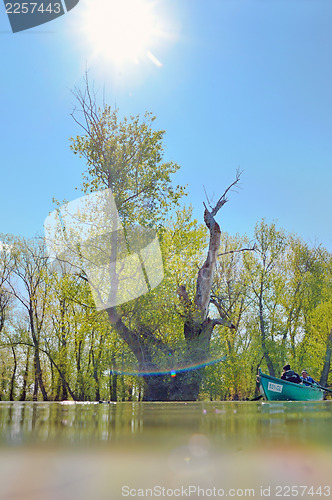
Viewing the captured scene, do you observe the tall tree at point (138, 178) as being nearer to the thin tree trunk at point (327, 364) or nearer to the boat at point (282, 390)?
the boat at point (282, 390)

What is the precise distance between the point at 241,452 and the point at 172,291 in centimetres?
1562

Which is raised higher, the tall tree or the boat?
the tall tree

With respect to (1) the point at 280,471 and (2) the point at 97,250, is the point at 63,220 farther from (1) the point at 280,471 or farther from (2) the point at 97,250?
(1) the point at 280,471

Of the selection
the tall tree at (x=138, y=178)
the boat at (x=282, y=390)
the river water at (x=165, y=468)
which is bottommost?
the boat at (x=282, y=390)

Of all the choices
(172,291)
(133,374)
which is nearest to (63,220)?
(172,291)

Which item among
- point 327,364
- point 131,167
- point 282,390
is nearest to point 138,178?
point 131,167

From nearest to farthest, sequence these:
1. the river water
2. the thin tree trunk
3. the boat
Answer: the river water, the boat, the thin tree trunk

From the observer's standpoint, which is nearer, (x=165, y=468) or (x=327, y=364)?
(x=165, y=468)

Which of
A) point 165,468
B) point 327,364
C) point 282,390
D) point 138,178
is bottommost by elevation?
point 282,390

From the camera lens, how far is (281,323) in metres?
32.5

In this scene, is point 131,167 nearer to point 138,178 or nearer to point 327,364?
point 138,178

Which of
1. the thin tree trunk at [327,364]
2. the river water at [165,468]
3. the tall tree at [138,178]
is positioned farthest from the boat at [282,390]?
the river water at [165,468]

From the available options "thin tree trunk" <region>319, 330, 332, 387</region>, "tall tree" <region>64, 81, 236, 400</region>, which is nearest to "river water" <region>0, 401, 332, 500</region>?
"tall tree" <region>64, 81, 236, 400</region>

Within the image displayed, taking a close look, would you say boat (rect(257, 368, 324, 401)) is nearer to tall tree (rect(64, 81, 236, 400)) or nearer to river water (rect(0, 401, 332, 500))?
tall tree (rect(64, 81, 236, 400))
